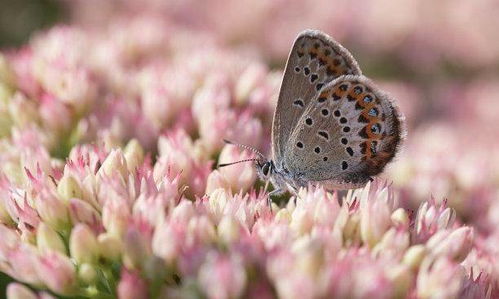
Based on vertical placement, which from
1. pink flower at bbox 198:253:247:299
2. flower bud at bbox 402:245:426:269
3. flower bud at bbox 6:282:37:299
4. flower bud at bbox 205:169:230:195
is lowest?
flower bud at bbox 402:245:426:269

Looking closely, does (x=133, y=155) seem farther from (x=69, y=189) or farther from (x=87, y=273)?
(x=87, y=273)

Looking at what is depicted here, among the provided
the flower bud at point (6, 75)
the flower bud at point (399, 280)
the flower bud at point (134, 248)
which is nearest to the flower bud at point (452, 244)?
the flower bud at point (399, 280)

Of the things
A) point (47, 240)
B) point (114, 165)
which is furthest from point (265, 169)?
point (47, 240)

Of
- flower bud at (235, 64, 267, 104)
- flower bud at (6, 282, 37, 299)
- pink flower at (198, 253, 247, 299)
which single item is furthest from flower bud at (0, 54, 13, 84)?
pink flower at (198, 253, 247, 299)

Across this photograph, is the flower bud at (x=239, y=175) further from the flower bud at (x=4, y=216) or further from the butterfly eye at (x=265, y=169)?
the flower bud at (x=4, y=216)

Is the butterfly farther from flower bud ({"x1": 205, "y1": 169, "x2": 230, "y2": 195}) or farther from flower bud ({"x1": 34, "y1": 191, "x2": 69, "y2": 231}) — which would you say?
flower bud ({"x1": 34, "y1": 191, "x2": 69, "y2": 231})

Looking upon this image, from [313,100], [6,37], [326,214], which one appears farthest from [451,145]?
[6,37]

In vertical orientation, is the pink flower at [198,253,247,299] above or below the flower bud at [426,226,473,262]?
above
